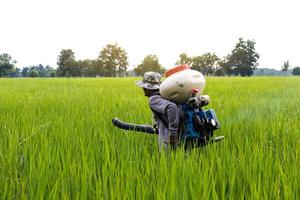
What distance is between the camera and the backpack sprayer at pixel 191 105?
179 centimetres

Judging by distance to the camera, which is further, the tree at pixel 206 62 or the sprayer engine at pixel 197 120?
the tree at pixel 206 62

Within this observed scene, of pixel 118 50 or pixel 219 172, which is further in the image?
pixel 118 50

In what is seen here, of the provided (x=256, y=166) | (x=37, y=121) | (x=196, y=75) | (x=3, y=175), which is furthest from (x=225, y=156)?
(x=37, y=121)

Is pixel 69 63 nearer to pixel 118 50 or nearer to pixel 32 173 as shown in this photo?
pixel 118 50

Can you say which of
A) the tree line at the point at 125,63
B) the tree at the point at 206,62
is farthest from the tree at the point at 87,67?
the tree at the point at 206,62

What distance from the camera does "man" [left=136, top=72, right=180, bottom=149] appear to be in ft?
5.92

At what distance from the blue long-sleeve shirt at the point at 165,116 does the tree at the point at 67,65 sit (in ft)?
240

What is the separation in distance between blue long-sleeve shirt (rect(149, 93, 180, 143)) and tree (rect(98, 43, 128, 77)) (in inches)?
2842

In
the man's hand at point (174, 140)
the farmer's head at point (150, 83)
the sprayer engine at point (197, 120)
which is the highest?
the farmer's head at point (150, 83)

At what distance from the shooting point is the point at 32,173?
141 centimetres

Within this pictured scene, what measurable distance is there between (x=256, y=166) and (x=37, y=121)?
2216 mm

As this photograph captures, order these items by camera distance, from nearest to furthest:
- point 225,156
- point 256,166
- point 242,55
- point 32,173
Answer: point 32,173
point 256,166
point 225,156
point 242,55

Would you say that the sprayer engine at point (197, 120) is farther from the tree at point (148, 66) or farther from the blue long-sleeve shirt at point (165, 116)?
the tree at point (148, 66)

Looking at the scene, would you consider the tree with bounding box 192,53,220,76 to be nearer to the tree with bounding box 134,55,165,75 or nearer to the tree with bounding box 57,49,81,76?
the tree with bounding box 134,55,165,75
